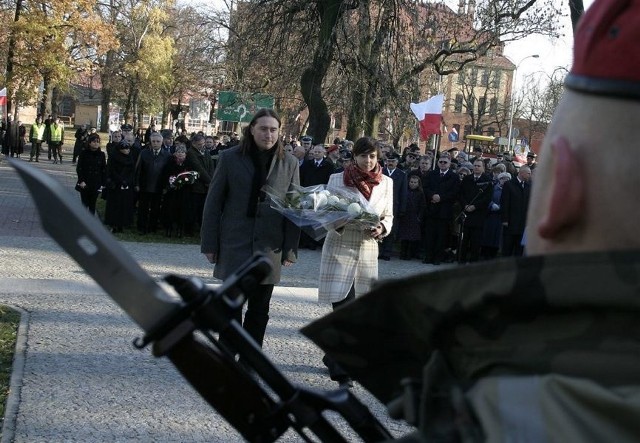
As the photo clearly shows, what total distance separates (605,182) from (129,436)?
4.80 meters

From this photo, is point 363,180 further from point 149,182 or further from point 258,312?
point 149,182

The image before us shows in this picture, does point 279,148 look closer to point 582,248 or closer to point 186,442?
point 186,442

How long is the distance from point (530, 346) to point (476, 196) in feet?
51.7

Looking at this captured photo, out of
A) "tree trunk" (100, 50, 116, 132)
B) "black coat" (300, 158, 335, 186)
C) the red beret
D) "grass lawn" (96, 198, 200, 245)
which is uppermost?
"tree trunk" (100, 50, 116, 132)

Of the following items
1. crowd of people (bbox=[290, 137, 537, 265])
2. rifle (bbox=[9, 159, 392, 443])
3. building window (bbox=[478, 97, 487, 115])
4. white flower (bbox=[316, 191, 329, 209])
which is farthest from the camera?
building window (bbox=[478, 97, 487, 115])

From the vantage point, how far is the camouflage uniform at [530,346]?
91cm

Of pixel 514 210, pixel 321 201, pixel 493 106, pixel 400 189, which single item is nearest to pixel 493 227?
pixel 514 210

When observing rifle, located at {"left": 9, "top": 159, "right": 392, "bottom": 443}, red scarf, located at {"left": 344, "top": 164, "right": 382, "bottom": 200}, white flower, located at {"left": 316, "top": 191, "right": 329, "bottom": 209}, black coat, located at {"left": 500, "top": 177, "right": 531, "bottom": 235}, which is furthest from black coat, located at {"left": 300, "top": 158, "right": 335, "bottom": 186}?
rifle, located at {"left": 9, "top": 159, "right": 392, "bottom": 443}

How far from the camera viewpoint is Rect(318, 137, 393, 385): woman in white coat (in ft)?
23.0

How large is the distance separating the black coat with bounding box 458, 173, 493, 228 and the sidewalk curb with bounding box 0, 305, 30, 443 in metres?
9.69

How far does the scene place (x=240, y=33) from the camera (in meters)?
23.0

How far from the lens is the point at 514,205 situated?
52.2 ft

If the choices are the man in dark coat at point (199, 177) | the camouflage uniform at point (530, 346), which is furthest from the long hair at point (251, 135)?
the man in dark coat at point (199, 177)

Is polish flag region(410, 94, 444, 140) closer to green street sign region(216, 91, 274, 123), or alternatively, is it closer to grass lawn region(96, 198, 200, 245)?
grass lawn region(96, 198, 200, 245)
